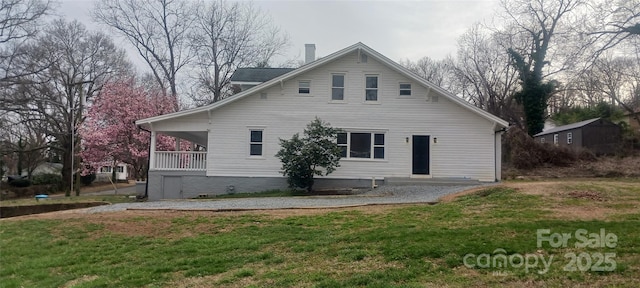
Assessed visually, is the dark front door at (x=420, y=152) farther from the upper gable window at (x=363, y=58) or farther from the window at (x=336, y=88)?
the upper gable window at (x=363, y=58)

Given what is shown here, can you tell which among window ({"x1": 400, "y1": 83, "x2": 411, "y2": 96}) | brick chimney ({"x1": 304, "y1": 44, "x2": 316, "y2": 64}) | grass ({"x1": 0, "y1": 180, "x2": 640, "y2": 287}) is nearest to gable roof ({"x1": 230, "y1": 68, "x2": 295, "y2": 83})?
brick chimney ({"x1": 304, "y1": 44, "x2": 316, "y2": 64})

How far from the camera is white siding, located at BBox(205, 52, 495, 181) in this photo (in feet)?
60.4

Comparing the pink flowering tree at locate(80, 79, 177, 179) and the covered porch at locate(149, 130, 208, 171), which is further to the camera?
the pink flowering tree at locate(80, 79, 177, 179)

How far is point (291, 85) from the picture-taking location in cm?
1867

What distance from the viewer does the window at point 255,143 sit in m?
18.6

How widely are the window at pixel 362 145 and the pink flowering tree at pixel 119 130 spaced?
13347 millimetres

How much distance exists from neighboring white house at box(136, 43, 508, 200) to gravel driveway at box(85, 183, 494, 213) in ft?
6.84

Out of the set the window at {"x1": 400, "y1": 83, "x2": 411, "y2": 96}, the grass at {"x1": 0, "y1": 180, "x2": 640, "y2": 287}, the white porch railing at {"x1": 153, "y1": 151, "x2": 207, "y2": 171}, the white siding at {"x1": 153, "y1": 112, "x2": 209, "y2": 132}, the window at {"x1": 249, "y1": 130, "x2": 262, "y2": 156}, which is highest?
the window at {"x1": 400, "y1": 83, "x2": 411, "y2": 96}

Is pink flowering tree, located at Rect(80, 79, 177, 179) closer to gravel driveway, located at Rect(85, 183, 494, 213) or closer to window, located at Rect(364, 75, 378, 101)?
gravel driveway, located at Rect(85, 183, 494, 213)

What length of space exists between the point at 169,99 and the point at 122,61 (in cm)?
978

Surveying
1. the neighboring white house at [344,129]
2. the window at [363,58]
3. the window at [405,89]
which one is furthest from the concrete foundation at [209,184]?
the window at [363,58]

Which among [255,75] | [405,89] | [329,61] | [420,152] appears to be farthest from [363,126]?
[255,75]
